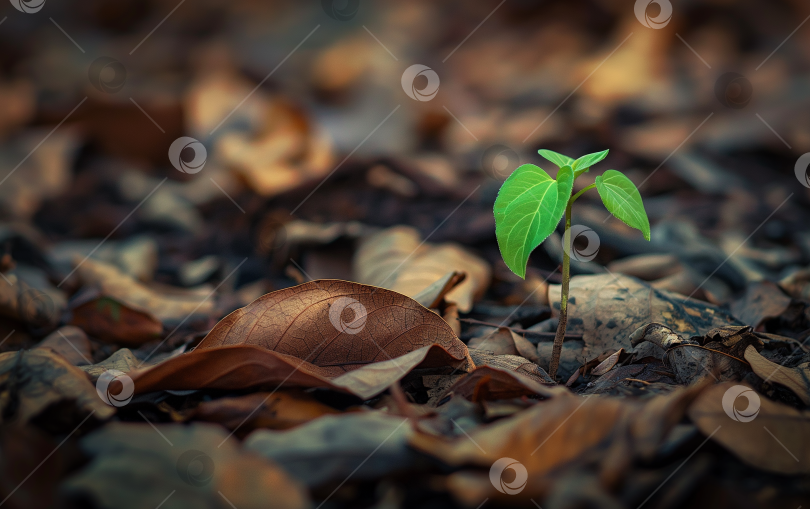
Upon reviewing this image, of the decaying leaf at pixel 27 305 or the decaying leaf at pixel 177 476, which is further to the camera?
the decaying leaf at pixel 27 305

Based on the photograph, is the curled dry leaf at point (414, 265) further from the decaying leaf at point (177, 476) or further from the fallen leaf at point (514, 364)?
the decaying leaf at point (177, 476)

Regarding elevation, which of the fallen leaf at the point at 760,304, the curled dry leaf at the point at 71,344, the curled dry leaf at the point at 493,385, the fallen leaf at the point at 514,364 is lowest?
the fallen leaf at the point at 760,304

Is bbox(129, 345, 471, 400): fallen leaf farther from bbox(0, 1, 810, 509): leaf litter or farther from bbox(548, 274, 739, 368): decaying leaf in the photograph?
bbox(548, 274, 739, 368): decaying leaf

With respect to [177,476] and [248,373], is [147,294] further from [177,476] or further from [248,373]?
[177,476]

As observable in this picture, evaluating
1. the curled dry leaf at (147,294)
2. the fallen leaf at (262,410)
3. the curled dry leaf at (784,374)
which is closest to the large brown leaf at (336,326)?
the fallen leaf at (262,410)

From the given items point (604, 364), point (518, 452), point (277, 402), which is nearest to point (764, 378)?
point (604, 364)

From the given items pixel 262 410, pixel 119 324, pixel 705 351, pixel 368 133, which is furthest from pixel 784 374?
pixel 368 133

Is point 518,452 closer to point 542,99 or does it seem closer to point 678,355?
point 678,355
